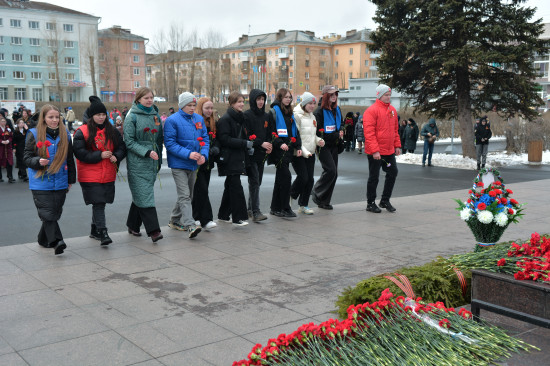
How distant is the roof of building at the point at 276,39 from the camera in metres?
111

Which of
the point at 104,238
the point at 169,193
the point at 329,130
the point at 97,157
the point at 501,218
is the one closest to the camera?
the point at 501,218

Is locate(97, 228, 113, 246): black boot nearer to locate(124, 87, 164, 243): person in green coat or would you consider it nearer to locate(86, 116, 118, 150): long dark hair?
locate(124, 87, 164, 243): person in green coat

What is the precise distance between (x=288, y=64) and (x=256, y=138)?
343ft

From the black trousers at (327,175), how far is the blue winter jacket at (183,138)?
257 cm

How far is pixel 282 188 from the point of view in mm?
9555

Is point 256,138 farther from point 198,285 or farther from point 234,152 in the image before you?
point 198,285

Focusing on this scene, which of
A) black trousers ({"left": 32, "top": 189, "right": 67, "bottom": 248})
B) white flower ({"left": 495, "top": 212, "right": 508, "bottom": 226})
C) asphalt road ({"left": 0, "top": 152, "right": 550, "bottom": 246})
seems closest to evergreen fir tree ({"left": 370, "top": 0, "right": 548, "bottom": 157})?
asphalt road ({"left": 0, "top": 152, "right": 550, "bottom": 246})

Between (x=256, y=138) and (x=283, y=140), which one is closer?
(x=256, y=138)

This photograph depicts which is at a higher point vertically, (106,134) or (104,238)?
(106,134)

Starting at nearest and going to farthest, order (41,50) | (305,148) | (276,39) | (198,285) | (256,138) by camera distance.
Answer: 1. (198,285)
2. (256,138)
3. (305,148)
4. (41,50)
5. (276,39)

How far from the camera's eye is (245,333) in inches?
178

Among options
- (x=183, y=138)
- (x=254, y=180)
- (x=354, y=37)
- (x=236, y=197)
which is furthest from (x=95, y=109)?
(x=354, y=37)

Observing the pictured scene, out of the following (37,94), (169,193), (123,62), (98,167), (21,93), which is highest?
(123,62)

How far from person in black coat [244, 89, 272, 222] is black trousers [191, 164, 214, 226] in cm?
81
